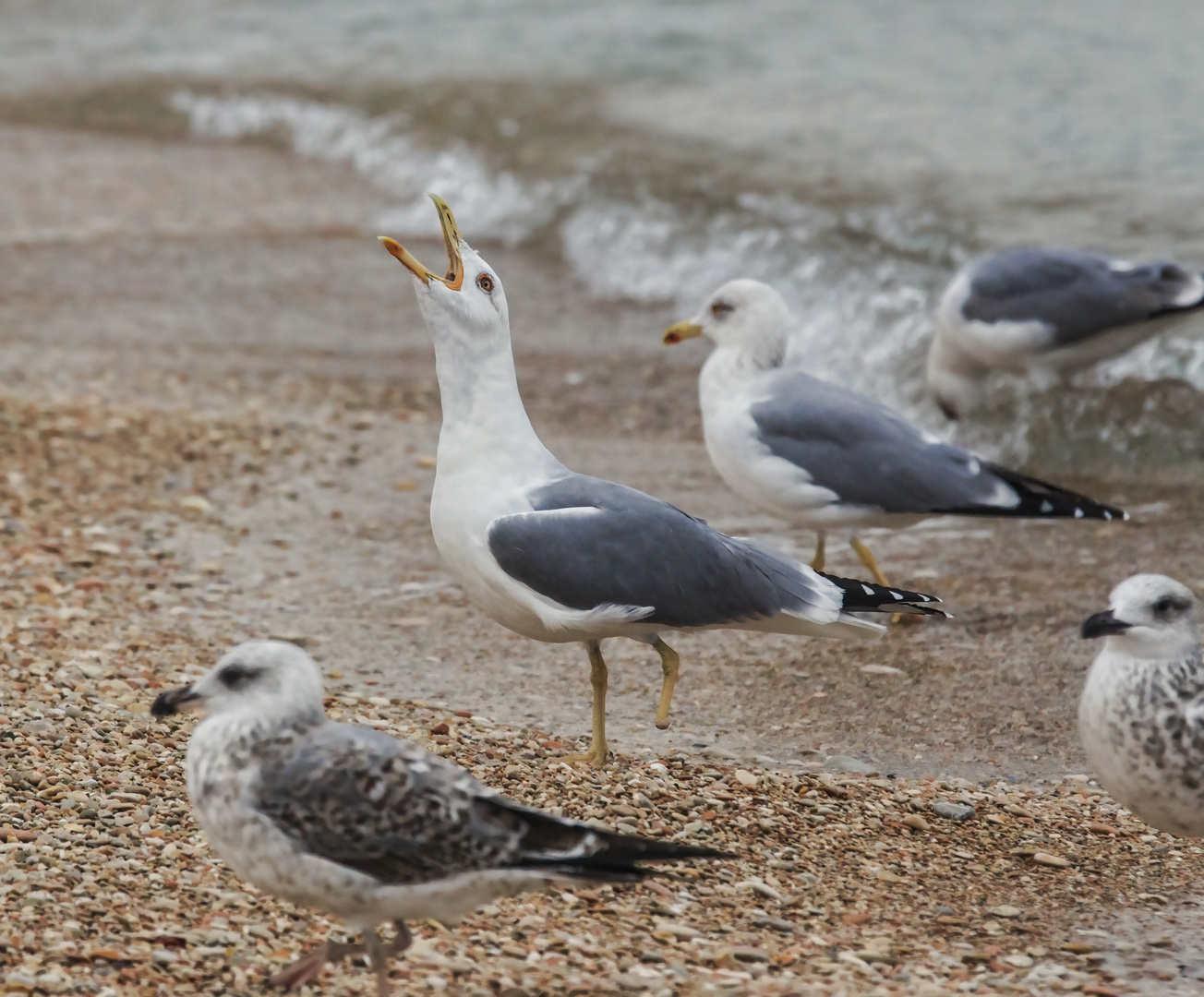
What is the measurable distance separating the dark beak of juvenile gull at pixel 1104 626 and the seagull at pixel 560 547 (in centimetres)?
68

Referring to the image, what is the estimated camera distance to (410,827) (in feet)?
10.5

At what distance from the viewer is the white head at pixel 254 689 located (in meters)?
3.31

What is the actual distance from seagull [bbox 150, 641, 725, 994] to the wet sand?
1.65 m

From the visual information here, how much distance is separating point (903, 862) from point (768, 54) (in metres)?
13.2

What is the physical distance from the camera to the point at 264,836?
10.4 feet

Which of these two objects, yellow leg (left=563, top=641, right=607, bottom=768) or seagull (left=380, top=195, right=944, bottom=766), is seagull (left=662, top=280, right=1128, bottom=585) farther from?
yellow leg (left=563, top=641, right=607, bottom=768)

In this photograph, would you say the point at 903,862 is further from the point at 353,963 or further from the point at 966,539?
the point at 966,539

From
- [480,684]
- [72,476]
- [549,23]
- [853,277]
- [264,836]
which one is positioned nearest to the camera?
[264,836]

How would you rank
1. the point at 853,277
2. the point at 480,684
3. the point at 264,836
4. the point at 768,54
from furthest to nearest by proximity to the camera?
the point at 768,54
the point at 853,277
the point at 480,684
the point at 264,836

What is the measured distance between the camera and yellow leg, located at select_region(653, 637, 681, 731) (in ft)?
15.3

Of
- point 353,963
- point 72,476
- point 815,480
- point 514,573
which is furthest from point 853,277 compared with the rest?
point 353,963

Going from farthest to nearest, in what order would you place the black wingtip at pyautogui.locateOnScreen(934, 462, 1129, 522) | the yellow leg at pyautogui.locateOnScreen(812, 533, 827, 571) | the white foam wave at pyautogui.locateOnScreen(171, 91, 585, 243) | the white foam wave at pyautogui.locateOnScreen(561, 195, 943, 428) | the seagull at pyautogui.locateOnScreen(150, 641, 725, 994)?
the white foam wave at pyautogui.locateOnScreen(171, 91, 585, 243)
the white foam wave at pyautogui.locateOnScreen(561, 195, 943, 428)
the yellow leg at pyautogui.locateOnScreen(812, 533, 827, 571)
the black wingtip at pyautogui.locateOnScreen(934, 462, 1129, 522)
the seagull at pyautogui.locateOnScreen(150, 641, 725, 994)

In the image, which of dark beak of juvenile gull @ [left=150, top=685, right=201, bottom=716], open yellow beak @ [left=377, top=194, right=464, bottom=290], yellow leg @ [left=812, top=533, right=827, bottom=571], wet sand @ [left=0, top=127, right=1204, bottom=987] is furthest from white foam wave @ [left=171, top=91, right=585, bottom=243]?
dark beak of juvenile gull @ [left=150, top=685, right=201, bottom=716]

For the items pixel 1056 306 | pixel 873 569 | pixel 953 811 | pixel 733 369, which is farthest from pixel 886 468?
pixel 1056 306
